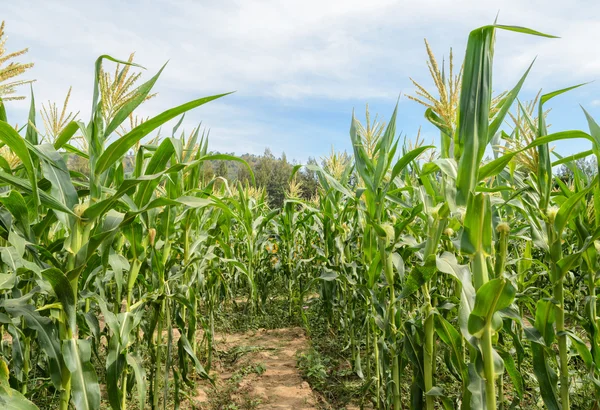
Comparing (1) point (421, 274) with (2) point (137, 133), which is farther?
(1) point (421, 274)

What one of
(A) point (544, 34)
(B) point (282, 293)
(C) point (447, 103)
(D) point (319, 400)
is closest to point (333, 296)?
(D) point (319, 400)

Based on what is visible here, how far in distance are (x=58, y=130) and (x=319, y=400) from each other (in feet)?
9.29

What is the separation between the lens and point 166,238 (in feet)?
8.45

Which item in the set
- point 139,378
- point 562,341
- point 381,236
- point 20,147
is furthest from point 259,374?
point 20,147

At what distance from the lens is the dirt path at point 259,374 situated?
323 centimetres

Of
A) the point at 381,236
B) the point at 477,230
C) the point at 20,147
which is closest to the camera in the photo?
the point at 20,147

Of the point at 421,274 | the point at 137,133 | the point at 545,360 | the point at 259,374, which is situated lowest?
the point at 259,374

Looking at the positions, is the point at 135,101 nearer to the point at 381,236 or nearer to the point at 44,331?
the point at 44,331

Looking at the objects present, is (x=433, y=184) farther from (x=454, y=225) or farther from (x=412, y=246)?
(x=412, y=246)

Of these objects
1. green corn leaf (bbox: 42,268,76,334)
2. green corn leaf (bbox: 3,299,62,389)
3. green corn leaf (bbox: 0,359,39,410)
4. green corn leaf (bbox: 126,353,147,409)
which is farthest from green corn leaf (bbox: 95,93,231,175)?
green corn leaf (bbox: 126,353,147,409)

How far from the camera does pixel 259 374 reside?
12.2ft

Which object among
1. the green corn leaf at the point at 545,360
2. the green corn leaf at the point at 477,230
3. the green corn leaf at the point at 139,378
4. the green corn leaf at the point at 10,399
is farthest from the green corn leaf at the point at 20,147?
the green corn leaf at the point at 545,360

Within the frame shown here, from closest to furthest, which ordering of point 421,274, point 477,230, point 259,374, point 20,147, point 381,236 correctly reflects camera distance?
point 20,147 < point 477,230 < point 421,274 < point 381,236 < point 259,374

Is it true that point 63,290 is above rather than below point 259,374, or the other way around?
above
